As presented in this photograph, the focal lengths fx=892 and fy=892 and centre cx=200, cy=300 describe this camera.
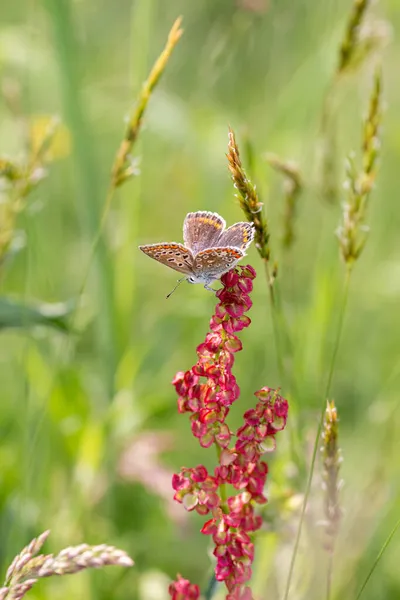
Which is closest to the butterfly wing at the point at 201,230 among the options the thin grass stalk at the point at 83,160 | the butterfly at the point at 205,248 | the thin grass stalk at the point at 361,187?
the butterfly at the point at 205,248

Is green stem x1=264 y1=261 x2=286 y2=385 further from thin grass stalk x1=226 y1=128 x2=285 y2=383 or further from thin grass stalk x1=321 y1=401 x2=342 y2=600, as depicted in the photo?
thin grass stalk x1=321 y1=401 x2=342 y2=600

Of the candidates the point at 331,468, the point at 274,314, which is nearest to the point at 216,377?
the point at 331,468

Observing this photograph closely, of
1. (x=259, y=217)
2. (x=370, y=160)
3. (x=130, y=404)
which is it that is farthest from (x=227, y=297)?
(x=130, y=404)

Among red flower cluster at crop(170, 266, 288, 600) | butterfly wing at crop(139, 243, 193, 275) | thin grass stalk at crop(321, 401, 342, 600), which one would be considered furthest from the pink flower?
butterfly wing at crop(139, 243, 193, 275)

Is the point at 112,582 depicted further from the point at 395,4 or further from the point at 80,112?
the point at 395,4

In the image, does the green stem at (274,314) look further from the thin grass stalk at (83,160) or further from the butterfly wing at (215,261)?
the thin grass stalk at (83,160)
